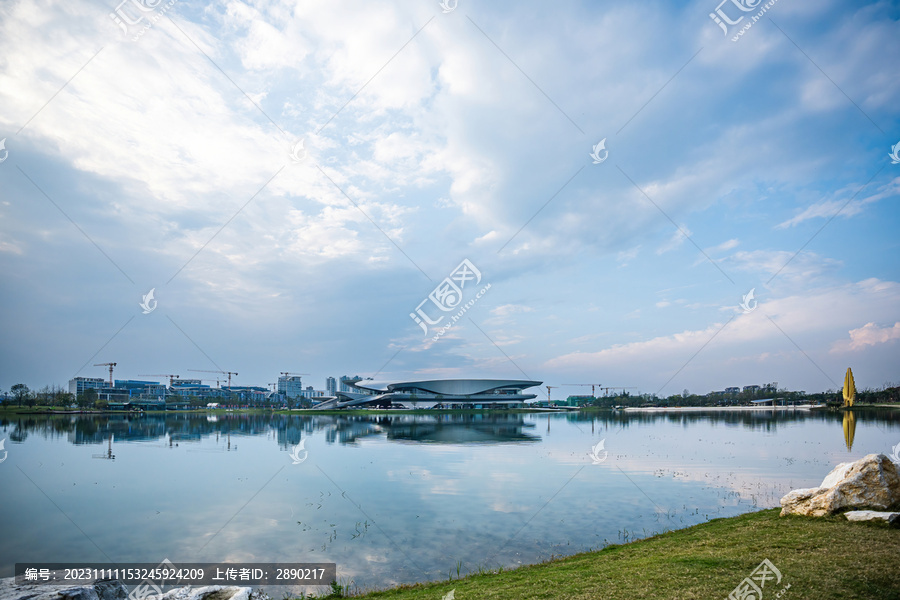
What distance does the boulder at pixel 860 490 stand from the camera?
30.3 ft

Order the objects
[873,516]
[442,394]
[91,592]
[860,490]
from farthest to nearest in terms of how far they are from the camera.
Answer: [442,394] → [860,490] → [873,516] → [91,592]

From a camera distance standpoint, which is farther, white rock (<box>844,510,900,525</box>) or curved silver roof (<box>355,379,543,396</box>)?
curved silver roof (<box>355,379,543,396</box>)

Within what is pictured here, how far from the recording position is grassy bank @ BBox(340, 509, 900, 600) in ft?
19.3

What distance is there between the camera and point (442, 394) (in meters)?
117

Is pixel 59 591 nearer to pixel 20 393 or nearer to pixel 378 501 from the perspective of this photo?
pixel 378 501

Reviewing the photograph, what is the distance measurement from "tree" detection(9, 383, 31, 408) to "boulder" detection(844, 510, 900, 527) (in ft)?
362

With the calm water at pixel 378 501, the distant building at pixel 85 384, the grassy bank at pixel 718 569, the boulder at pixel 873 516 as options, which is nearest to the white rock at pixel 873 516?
the boulder at pixel 873 516

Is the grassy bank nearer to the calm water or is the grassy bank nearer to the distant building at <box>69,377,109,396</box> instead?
the calm water

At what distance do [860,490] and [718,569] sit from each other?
5243 millimetres

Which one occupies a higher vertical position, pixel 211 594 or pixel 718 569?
pixel 211 594

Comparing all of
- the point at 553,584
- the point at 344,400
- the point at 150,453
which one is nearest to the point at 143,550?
the point at 553,584

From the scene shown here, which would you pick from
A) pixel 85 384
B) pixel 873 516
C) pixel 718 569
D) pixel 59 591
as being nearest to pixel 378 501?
pixel 718 569

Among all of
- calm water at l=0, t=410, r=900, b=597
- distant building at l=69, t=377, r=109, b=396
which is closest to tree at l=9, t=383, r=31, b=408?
distant building at l=69, t=377, r=109, b=396

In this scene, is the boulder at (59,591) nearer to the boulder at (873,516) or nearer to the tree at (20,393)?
the boulder at (873,516)
